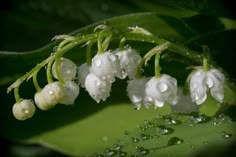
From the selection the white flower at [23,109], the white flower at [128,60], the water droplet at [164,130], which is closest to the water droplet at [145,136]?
the water droplet at [164,130]

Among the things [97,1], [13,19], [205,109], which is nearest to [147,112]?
[205,109]

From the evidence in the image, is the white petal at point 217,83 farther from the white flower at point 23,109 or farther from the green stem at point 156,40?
the white flower at point 23,109

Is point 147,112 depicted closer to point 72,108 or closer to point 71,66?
point 72,108

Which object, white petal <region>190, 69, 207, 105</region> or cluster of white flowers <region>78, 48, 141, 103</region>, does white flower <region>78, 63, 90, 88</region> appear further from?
white petal <region>190, 69, 207, 105</region>

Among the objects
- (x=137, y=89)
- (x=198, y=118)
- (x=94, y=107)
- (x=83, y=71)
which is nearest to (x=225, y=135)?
(x=198, y=118)

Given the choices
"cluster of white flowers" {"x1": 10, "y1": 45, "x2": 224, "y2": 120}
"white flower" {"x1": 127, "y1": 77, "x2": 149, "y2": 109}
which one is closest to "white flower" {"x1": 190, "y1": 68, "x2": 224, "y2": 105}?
"cluster of white flowers" {"x1": 10, "y1": 45, "x2": 224, "y2": 120}

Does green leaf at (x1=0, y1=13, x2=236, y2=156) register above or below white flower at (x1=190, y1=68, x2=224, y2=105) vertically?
above

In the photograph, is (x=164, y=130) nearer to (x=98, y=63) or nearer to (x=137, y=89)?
(x=137, y=89)
